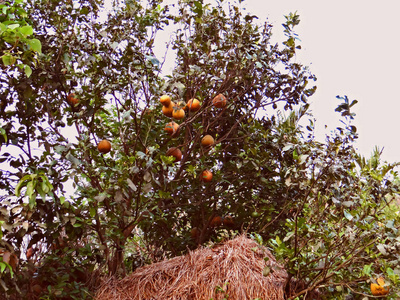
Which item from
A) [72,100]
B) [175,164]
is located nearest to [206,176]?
[175,164]

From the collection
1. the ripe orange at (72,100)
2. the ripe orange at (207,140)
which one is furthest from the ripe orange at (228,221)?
the ripe orange at (72,100)

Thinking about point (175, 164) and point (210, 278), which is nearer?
point (210, 278)

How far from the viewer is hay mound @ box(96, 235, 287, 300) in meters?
3.71

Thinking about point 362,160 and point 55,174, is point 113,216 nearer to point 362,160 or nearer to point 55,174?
point 55,174

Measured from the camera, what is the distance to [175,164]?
4664 millimetres

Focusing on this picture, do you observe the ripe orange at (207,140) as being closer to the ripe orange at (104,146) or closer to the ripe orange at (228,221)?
the ripe orange at (104,146)

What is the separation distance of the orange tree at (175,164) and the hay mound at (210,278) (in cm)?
23

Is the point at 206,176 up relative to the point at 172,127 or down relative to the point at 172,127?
down

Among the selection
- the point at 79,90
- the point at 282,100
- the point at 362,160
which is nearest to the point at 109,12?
the point at 79,90

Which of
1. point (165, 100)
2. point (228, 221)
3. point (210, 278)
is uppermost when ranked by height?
point (165, 100)

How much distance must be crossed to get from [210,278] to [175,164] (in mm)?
1359

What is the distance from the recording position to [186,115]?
4.68m

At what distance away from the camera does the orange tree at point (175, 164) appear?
3.61 meters

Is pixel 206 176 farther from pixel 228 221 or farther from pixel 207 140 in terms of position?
pixel 228 221
